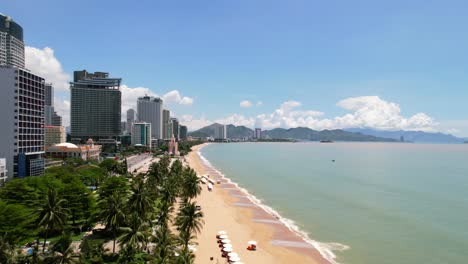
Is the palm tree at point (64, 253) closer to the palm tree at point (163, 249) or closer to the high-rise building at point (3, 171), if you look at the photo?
the palm tree at point (163, 249)

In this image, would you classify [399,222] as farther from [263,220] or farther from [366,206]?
[263,220]

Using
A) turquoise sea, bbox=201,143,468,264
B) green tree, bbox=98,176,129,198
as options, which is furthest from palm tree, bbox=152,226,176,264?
green tree, bbox=98,176,129,198

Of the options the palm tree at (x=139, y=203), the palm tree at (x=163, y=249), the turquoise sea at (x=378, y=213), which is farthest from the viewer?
the turquoise sea at (x=378, y=213)

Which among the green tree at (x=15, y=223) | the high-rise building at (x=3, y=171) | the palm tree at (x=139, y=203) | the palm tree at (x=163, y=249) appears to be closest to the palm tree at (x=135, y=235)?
the palm tree at (x=163, y=249)

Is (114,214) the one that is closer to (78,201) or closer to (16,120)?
(78,201)

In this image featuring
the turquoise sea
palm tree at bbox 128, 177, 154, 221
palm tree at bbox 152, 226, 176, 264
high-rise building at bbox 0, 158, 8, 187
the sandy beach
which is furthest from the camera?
high-rise building at bbox 0, 158, 8, 187

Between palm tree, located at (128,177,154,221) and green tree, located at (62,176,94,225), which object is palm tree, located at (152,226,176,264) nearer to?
palm tree, located at (128,177,154,221)
